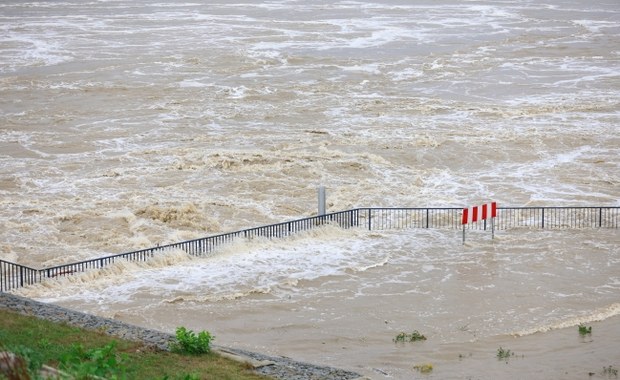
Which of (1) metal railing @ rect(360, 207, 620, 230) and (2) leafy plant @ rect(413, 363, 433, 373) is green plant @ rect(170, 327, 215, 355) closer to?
(2) leafy plant @ rect(413, 363, 433, 373)

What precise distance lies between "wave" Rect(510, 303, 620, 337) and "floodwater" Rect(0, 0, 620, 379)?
0.10m

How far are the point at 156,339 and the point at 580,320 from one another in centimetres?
924

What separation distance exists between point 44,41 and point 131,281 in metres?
51.0

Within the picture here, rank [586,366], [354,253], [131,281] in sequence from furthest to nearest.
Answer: [354,253], [131,281], [586,366]

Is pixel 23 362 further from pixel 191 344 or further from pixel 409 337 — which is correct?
pixel 409 337

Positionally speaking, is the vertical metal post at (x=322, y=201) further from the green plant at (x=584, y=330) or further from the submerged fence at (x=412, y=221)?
the green plant at (x=584, y=330)

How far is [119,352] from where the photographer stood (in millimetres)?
16391

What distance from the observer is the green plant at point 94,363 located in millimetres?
11883

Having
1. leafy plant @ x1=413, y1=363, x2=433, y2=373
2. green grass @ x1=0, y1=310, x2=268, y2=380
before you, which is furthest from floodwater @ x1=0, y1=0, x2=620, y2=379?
green grass @ x1=0, y1=310, x2=268, y2=380

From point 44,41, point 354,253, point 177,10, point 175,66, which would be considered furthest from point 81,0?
point 354,253

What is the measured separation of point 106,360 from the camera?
46.3 feet

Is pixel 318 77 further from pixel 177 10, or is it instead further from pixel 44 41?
pixel 177 10

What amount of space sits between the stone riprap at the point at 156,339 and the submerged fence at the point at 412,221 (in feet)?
20.6

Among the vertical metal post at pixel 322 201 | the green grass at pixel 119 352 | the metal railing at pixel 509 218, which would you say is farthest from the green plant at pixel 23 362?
the metal railing at pixel 509 218
